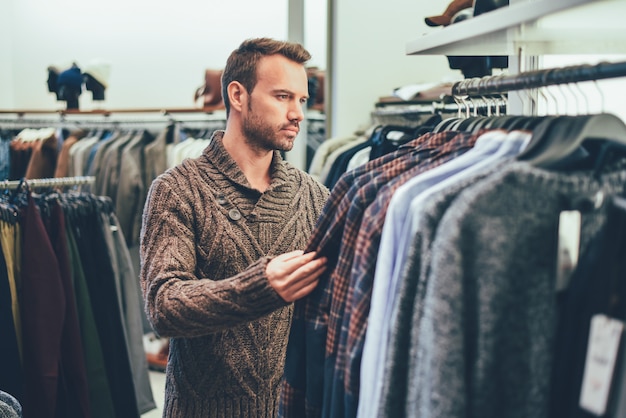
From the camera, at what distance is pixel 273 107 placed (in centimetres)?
187

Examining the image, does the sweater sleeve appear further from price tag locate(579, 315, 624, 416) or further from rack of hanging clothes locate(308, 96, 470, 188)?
price tag locate(579, 315, 624, 416)

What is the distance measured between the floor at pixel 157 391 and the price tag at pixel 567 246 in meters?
3.19

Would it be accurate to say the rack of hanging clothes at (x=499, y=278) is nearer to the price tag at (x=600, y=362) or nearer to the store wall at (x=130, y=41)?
the price tag at (x=600, y=362)

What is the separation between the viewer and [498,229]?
873mm

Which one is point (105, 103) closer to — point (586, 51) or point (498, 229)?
point (586, 51)

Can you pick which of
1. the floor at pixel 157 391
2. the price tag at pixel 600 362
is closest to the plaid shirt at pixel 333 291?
the price tag at pixel 600 362

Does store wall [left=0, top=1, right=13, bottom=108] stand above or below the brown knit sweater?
above

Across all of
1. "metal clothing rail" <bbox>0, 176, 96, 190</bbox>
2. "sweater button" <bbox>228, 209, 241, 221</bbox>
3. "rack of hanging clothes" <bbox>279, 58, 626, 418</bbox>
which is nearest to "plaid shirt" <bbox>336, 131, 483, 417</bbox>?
"rack of hanging clothes" <bbox>279, 58, 626, 418</bbox>

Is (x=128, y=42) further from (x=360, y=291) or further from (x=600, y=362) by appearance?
(x=600, y=362)

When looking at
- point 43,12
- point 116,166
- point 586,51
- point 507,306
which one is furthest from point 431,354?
point 43,12

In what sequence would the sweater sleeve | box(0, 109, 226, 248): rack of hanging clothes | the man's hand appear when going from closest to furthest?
the man's hand, the sweater sleeve, box(0, 109, 226, 248): rack of hanging clothes

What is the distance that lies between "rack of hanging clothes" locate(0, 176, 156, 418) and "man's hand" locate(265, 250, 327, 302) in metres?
1.23

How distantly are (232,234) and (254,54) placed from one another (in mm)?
491

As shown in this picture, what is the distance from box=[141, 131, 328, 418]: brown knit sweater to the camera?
1705mm
